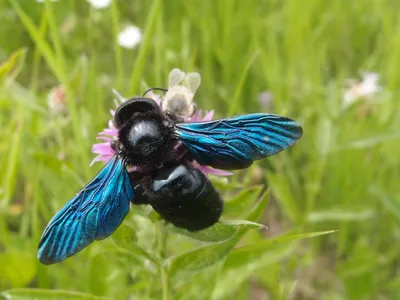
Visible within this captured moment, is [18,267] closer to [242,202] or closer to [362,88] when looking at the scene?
[242,202]

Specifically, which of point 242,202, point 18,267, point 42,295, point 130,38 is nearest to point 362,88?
point 130,38

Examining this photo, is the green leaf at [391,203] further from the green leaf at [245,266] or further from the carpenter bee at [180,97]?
the carpenter bee at [180,97]

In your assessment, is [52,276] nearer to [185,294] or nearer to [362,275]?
[185,294]

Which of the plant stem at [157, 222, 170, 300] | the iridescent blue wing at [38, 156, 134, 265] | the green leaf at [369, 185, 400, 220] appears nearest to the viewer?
the iridescent blue wing at [38, 156, 134, 265]

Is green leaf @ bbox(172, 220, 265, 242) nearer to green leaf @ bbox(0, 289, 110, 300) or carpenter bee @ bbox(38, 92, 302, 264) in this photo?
carpenter bee @ bbox(38, 92, 302, 264)

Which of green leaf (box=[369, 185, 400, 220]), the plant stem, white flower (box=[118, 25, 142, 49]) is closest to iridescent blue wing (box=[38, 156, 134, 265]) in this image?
the plant stem

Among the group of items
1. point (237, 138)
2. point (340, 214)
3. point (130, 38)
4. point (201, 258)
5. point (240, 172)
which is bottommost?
point (340, 214)

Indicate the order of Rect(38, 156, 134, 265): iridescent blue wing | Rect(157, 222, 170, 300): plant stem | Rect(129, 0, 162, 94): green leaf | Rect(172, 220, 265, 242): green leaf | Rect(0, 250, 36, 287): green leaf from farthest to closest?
Rect(0, 250, 36, 287): green leaf, Rect(129, 0, 162, 94): green leaf, Rect(157, 222, 170, 300): plant stem, Rect(172, 220, 265, 242): green leaf, Rect(38, 156, 134, 265): iridescent blue wing
